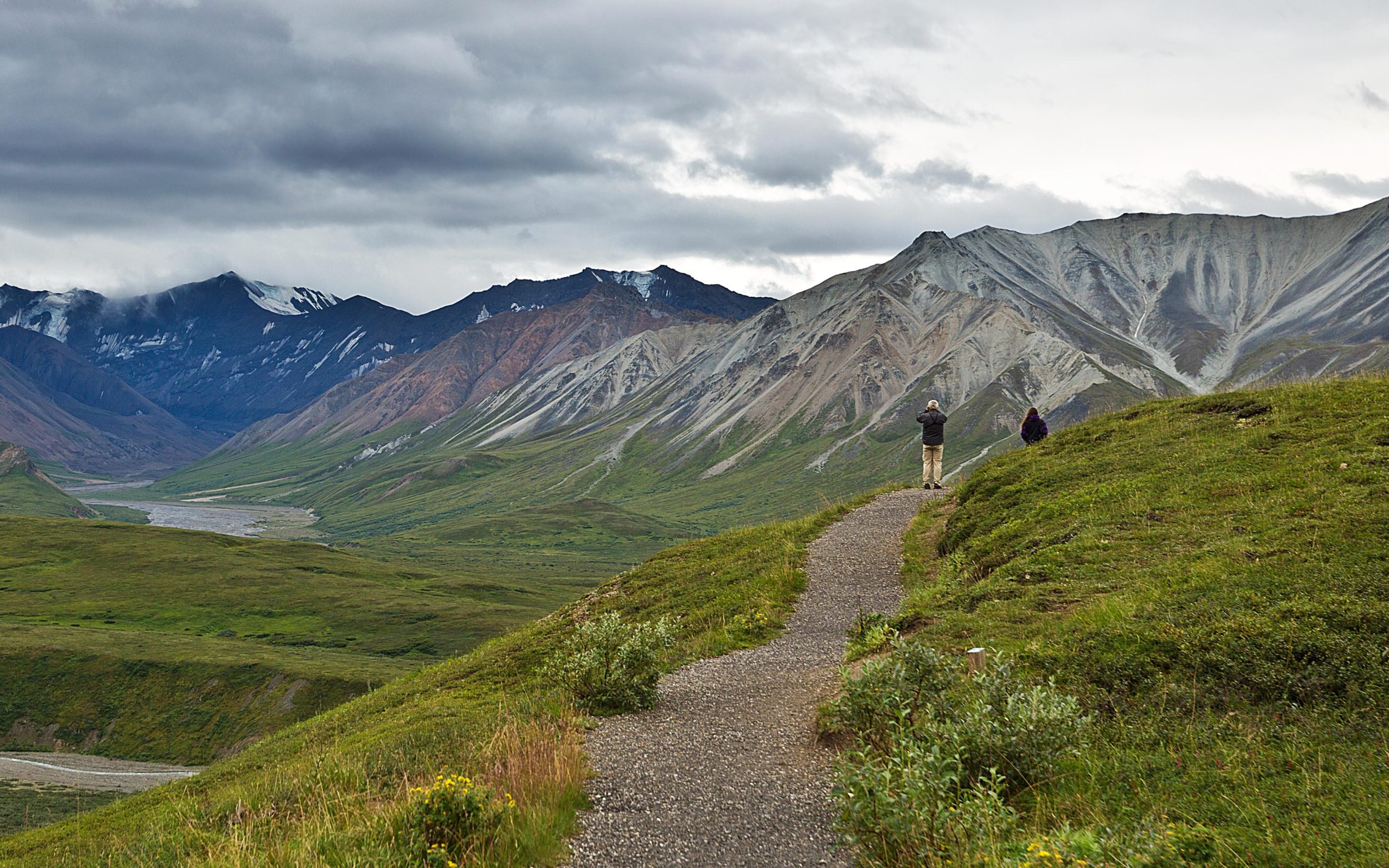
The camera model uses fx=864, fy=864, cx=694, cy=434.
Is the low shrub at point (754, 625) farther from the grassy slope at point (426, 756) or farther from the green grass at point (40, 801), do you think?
the green grass at point (40, 801)

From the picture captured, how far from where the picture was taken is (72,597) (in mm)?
172125

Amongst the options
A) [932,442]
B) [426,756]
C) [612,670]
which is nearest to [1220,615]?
[612,670]

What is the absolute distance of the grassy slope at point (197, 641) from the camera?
114250mm

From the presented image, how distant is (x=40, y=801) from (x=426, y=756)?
92.8 m

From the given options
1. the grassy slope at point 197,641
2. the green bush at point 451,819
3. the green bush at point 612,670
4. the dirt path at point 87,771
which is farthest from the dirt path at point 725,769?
the grassy slope at point 197,641

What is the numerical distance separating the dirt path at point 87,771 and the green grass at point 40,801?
2.34 m

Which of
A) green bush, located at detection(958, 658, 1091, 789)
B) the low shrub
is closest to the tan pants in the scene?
the low shrub

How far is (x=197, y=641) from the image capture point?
13975 centimetres

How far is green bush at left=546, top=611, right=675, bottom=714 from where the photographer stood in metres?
15.9

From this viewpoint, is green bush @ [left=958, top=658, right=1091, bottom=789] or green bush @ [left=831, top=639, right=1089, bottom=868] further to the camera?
green bush @ [left=958, top=658, right=1091, bottom=789]

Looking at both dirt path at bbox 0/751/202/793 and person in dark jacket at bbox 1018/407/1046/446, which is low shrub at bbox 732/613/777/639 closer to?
person in dark jacket at bbox 1018/407/1046/446

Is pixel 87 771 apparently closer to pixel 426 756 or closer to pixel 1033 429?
pixel 1033 429

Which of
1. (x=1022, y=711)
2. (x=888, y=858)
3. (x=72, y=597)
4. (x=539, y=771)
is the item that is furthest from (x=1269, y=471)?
(x=72, y=597)

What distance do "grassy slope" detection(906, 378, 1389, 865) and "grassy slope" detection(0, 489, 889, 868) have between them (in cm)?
567
